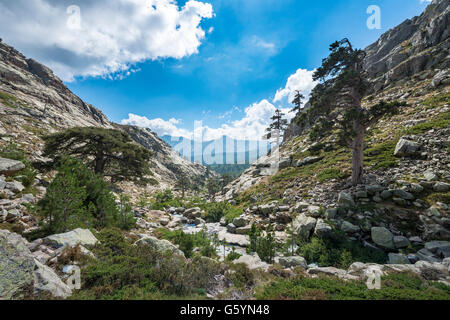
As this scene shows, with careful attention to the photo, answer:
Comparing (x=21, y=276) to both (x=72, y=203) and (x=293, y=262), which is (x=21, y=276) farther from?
(x=293, y=262)

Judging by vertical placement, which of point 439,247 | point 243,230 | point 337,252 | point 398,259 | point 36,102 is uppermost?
point 36,102

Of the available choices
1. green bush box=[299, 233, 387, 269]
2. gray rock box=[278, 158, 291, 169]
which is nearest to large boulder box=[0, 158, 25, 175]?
A: green bush box=[299, 233, 387, 269]

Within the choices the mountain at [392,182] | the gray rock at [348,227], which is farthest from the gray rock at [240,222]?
the gray rock at [348,227]

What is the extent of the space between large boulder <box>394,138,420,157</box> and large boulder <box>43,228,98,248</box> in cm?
2025

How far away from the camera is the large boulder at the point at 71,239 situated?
5934 millimetres

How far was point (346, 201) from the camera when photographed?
10.8 metres

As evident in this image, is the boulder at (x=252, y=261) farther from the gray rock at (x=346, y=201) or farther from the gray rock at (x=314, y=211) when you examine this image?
the gray rock at (x=346, y=201)

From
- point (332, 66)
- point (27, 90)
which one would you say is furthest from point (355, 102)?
point (27, 90)

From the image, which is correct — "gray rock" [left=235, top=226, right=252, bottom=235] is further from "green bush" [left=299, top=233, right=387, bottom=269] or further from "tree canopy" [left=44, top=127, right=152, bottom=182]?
"tree canopy" [left=44, top=127, right=152, bottom=182]

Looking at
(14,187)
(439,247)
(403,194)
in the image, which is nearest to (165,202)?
(14,187)

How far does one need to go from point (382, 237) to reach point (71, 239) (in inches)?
556

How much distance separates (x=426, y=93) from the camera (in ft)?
74.4

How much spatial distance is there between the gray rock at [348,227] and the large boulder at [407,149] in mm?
7943
